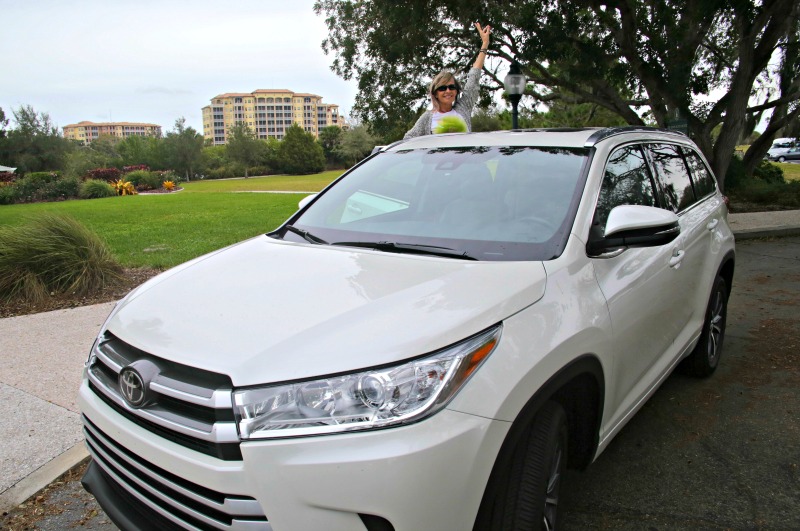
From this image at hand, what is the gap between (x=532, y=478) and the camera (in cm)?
189

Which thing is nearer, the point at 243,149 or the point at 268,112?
the point at 243,149

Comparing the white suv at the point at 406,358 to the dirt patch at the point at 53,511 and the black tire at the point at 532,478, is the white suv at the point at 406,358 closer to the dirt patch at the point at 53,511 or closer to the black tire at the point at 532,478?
the black tire at the point at 532,478

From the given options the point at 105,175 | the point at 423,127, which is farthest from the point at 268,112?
the point at 423,127

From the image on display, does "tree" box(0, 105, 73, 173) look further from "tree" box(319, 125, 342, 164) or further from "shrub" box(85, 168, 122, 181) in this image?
"tree" box(319, 125, 342, 164)

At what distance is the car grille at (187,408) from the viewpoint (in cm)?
170

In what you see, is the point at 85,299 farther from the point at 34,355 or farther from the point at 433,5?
the point at 433,5

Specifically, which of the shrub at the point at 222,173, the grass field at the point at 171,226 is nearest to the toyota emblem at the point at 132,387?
the grass field at the point at 171,226

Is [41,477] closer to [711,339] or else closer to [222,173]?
[711,339]

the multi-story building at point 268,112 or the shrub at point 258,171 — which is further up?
the multi-story building at point 268,112

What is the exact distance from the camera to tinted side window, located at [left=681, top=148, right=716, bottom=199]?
403 centimetres

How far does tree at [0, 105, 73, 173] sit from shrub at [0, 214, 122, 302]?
5474cm

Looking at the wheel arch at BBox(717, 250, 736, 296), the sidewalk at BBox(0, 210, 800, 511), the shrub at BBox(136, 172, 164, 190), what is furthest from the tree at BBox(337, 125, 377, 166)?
the wheel arch at BBox(717, 250, 736, 296)

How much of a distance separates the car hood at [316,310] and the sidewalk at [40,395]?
1294 millimetres

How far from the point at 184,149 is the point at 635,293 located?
6793 centimetres
